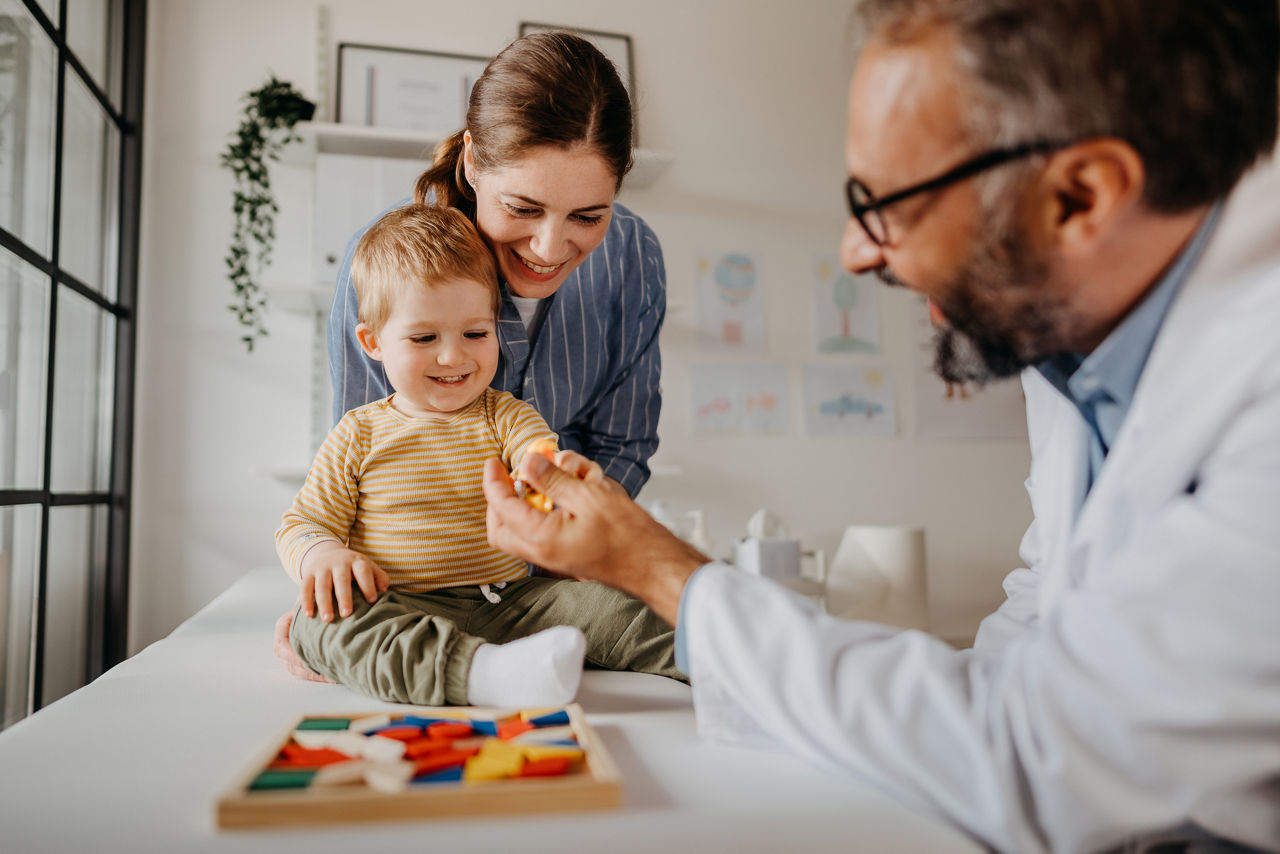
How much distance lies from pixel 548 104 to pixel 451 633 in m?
0.68

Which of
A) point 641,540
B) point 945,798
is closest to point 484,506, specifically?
point 641,540

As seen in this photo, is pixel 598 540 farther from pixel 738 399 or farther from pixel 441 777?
pixel 738 399

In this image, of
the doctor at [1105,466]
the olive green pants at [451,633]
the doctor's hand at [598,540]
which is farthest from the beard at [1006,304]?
the olive green pants at [451,633]

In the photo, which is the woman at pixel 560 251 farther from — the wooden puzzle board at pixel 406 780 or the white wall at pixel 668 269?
the white wall at pixel 668 269

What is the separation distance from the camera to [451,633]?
0.94 metres

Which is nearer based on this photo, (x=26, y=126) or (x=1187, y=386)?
(x=1187, y=386)

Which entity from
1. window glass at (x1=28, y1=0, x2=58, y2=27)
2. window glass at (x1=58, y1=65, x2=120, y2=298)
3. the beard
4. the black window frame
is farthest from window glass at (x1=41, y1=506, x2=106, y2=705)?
the beard

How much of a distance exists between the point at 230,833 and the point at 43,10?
218 cm

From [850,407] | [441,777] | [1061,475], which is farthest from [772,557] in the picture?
[441,777]

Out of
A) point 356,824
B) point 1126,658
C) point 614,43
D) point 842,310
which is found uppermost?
point 614,43

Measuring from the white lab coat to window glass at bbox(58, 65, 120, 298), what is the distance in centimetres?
216

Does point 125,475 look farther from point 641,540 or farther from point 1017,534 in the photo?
point 1017,534

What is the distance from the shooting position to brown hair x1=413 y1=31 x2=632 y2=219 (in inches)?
46.3

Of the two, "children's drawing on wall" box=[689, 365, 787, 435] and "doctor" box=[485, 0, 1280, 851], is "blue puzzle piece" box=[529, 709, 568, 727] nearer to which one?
"doctor" box=[485, 0, 1280, 851]
